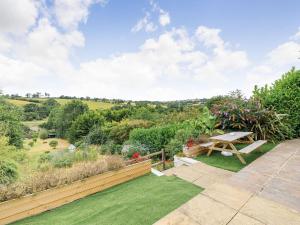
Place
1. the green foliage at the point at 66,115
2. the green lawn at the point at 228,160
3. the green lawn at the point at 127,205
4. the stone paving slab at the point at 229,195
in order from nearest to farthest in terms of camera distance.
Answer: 1. the stone paving slab at the point at 229,195
2. the green lawn at the point at 127,205
3. the green lawn at the point at 228,160
4. the green foliage at the point at 66,115

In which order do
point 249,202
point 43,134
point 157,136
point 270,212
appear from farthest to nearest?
point 43,134
point 157,136
point 249,202
point 270,212

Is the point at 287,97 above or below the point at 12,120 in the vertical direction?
above

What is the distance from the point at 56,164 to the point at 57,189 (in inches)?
67.7

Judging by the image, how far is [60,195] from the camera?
353 cm

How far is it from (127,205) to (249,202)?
5.92 feet

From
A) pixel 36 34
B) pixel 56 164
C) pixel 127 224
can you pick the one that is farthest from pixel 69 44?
pixel 127 224

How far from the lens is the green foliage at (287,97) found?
6660 millimetres

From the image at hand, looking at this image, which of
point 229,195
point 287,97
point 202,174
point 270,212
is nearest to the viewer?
point 270,212

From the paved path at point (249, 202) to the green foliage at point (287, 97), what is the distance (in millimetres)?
3774

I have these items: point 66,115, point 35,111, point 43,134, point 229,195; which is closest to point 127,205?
point 229,195

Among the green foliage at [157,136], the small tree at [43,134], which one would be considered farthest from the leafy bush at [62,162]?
the small tree at [43,134]

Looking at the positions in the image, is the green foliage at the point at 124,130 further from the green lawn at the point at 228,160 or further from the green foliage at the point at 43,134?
the green foliage at the point at 43,134

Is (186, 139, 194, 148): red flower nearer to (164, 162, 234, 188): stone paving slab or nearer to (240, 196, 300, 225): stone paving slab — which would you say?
(164, 162, 234, 188): stone paving slab

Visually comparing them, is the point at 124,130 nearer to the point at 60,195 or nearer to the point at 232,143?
the point at 232,143
